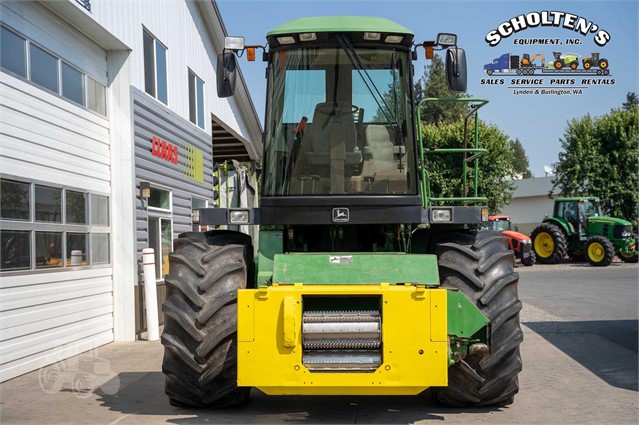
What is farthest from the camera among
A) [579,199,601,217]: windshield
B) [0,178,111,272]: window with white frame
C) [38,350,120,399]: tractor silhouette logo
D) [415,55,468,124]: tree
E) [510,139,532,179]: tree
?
[510,139,532,179]: tree

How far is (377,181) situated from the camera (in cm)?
664

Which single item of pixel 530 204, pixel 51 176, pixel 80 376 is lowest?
pixel 80 376

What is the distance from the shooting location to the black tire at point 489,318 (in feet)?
20.1

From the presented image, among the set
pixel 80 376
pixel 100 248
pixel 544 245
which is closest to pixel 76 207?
pixel 100 248

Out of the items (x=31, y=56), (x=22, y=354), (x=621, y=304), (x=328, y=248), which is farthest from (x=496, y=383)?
(x=621, y=304)

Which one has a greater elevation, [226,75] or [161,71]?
[161,71]

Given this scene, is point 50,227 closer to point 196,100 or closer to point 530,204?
point 196,100

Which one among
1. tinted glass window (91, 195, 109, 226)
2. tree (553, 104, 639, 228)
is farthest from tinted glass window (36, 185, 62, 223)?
tree (553, 104, 639, 228)

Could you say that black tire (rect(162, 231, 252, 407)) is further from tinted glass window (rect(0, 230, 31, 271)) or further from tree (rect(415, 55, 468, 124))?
tree (rect(415, 55, 468, 124))

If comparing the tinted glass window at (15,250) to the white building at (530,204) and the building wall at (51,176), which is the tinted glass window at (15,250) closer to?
the building wall at (51,176)

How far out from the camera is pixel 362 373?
5.62 meters

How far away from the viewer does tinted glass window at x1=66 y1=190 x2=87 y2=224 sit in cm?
1021

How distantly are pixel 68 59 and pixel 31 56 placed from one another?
3.52 ft

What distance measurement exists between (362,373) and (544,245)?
2523 cm
